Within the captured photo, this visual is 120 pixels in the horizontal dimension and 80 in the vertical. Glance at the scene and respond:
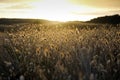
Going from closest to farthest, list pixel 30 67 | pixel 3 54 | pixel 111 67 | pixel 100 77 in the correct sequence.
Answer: pixel 100 77
pixel 111 67
pixel 30 67
pixel 3 54

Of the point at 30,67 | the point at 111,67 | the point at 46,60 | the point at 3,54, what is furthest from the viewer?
the point at 3,54

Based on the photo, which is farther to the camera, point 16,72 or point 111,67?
point 16,72

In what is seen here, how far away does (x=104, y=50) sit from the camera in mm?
5031

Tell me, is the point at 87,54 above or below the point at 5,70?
above

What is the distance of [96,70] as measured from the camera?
146 inches

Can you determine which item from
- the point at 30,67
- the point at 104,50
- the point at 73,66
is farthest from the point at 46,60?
the point at 104,50

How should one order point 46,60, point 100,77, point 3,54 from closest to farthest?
point 100,77 → point 46,60 → point 3,54

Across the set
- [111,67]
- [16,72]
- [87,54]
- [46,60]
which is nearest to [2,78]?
[16,72]

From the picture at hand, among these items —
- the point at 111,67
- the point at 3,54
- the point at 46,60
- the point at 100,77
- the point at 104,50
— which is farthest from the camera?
the point at 3,54

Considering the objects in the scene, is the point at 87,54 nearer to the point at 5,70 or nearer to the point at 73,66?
the point at 73,66

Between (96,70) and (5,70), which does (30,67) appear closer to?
(5,70)

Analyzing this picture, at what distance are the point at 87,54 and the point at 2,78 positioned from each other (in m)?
1.27

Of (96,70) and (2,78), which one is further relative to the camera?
(2,78)

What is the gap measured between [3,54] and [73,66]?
1856mm
